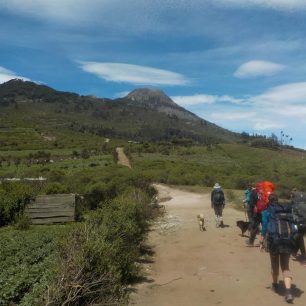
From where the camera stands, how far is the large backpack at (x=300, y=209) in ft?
36.8

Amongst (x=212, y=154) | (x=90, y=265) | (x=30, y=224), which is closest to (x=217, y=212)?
(x=30, y=224)

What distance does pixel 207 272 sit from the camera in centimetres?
1110

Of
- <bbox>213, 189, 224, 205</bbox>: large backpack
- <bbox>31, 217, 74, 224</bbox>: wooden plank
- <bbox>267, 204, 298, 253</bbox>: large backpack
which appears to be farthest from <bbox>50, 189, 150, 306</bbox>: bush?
<bbox>31, 217, 74, 224</bbox>: wooden plank

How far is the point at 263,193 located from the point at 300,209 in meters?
1.12

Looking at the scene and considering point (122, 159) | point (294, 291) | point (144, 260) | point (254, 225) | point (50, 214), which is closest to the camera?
point (294, 291)

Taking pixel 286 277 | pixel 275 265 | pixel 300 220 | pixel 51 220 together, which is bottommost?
pixel 286 277

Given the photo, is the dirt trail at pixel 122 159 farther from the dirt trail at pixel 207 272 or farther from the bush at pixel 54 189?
the dirt trail at pixel 207 272

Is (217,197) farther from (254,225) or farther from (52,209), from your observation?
(52,209)

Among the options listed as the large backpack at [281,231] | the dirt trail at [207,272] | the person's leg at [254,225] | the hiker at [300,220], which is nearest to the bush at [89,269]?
the dirt trail at [207,272]

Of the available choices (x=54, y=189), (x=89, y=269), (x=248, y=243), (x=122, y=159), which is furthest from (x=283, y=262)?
(x=122, y=159)

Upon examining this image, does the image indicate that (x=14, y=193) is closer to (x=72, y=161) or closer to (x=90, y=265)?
(x=90, y=265)

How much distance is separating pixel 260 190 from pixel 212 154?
79.5m

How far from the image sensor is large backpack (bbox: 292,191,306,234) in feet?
36.8

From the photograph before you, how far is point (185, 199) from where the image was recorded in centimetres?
3141
